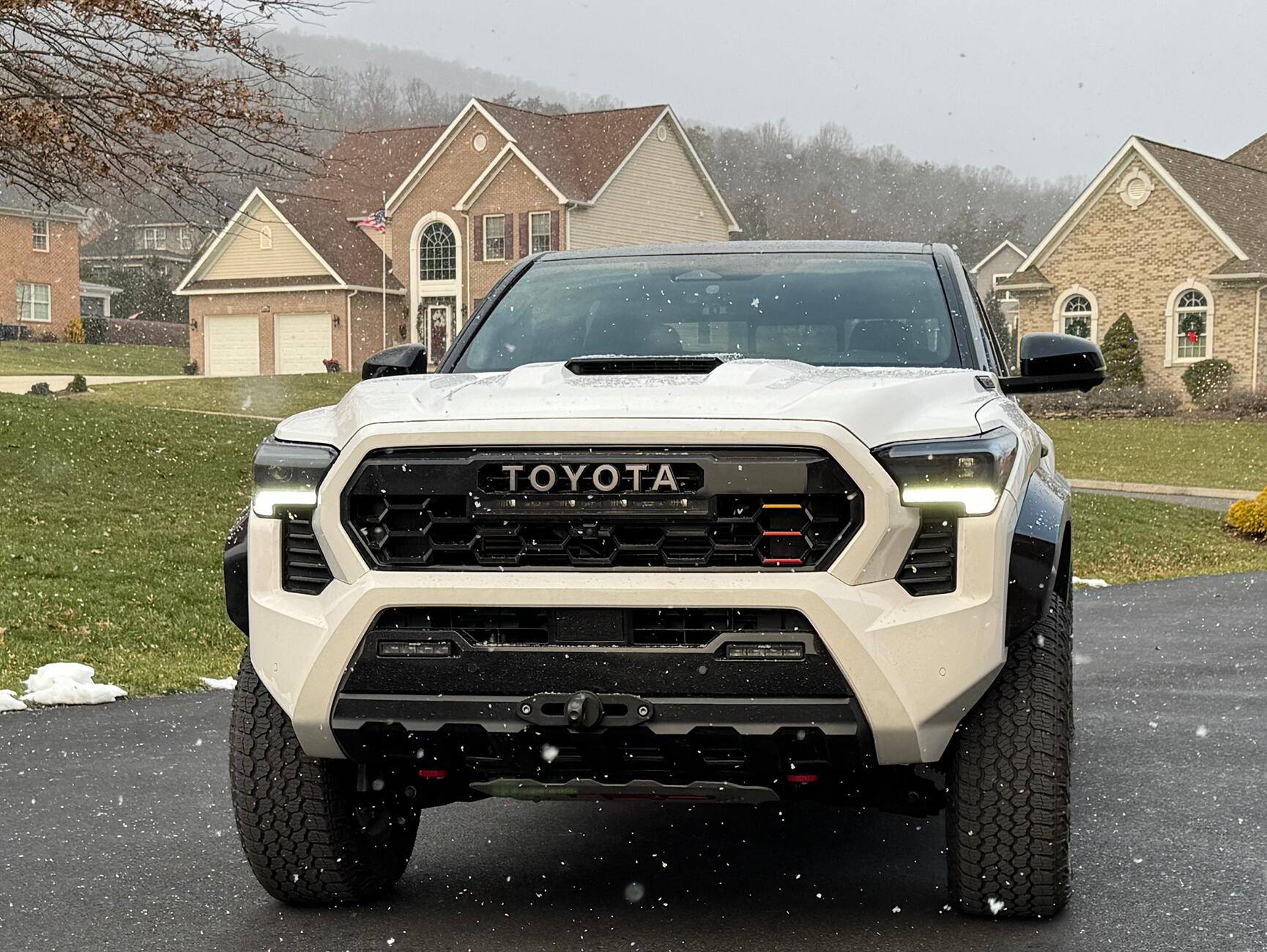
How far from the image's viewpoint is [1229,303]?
1702 inches

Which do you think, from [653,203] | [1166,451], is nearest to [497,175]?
[653,203]

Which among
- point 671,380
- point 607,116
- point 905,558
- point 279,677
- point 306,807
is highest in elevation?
point 607,116

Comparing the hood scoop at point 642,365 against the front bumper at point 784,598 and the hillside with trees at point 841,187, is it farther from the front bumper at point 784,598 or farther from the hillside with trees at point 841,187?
the hillside with trees at point 841,187

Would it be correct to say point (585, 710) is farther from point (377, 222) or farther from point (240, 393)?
point (377, 222)

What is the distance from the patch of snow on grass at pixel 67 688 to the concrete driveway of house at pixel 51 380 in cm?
2853

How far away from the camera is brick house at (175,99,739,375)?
48.8 m

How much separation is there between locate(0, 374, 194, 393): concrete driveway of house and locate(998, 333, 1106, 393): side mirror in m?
33.6

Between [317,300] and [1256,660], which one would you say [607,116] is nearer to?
[317,300]

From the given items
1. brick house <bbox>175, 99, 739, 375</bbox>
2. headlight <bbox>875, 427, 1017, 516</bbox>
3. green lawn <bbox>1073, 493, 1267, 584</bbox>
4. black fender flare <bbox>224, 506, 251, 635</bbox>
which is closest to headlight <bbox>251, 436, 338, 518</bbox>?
black fender flare <bbox>224, 506, 251, 635</bbox>

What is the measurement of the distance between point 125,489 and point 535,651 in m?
16.0

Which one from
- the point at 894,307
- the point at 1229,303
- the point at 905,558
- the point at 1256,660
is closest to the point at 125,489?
the point at 1256,660

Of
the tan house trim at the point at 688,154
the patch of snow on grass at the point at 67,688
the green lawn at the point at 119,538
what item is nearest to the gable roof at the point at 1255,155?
the tan house trim at the point at 688,154

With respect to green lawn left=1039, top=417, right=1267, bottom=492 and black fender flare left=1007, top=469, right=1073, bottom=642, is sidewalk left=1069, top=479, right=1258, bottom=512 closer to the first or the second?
green lawn left=1039, top=417, right=1267, bottom=492

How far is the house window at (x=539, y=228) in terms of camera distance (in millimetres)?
48312
